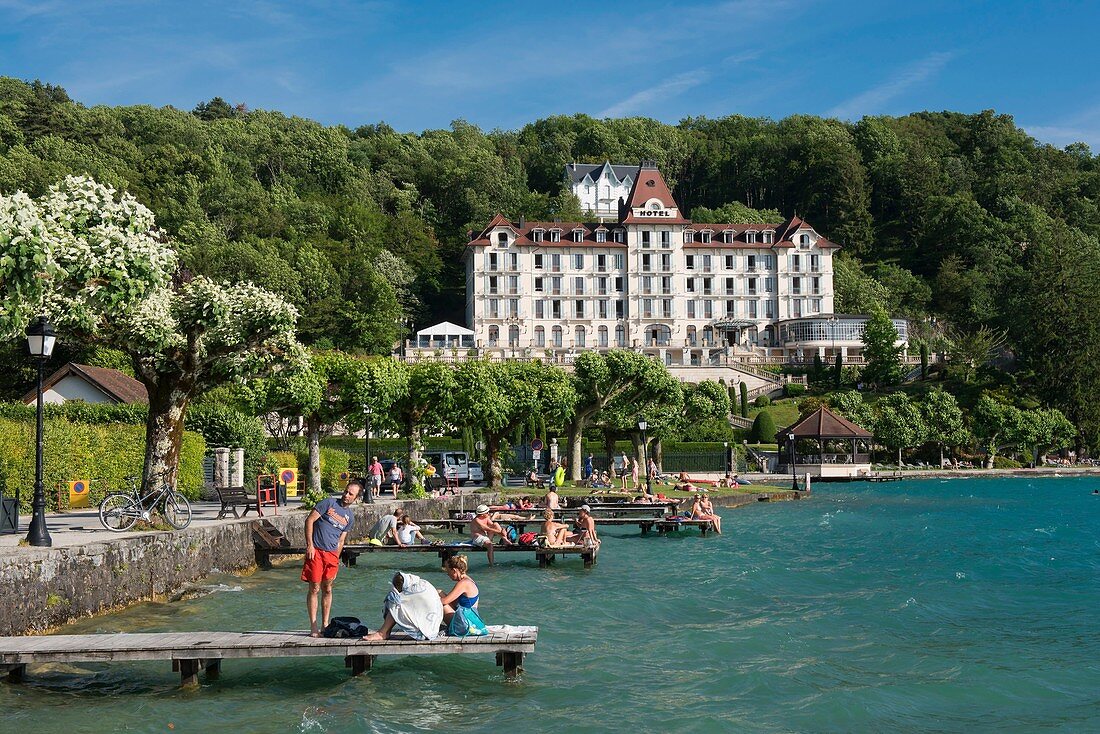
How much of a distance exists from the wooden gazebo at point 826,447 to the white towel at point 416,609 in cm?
5459

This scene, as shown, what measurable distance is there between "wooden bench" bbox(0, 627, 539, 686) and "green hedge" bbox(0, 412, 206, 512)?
13050mm

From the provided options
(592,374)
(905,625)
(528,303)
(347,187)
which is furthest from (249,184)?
(905,625)

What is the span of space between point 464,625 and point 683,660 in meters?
3.83

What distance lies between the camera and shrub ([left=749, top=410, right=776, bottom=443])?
76375 millimetres

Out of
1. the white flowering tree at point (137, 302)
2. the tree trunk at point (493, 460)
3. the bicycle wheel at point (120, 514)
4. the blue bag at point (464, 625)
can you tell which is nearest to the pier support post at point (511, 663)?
the blue bag at point (464, 625)

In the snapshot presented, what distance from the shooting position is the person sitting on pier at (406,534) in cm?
2386

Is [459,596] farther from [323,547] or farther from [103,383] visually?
[103,383]

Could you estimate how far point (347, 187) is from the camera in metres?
115

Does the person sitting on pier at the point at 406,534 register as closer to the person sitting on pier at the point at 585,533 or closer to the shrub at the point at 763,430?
the person sitting on pier at the point at 585,533

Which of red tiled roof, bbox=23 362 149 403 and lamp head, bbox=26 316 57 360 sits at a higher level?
red tiled roof, bbox=23 362 149 403

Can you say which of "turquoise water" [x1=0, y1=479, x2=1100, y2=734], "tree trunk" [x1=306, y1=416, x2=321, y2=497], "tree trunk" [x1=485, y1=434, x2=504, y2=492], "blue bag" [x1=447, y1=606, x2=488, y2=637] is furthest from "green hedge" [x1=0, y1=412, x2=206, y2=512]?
"blue bag" [x1=447, y1=606, x2=488, y2=637]

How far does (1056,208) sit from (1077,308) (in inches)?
1779

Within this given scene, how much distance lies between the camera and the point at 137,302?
17.3 metres

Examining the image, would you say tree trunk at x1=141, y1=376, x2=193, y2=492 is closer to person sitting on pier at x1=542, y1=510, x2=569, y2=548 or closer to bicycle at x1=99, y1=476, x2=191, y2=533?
bicycle at x1=99, y1=476, x2=191, y2=533
